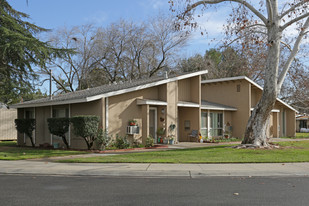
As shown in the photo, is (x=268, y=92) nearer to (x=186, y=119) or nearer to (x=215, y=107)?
(x=186, y=119)

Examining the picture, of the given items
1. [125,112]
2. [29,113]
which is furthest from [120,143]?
[29,113]

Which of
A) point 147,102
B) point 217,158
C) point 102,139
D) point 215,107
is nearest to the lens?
point 217,158

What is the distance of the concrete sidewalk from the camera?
984 centimetres

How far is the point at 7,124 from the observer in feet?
82.6

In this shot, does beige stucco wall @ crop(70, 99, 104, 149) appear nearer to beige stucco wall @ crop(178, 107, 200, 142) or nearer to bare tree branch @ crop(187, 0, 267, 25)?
bare tree branch @ crop(187, 0, 267, 25)

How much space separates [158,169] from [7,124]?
18.8 meters

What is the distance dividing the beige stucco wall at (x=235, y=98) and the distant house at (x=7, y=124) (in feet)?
51.6

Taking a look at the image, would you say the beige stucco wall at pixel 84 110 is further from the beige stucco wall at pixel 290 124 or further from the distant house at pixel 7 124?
the beige stucco wall at pixel 290 124

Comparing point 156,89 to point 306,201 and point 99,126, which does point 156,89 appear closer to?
point 99,126

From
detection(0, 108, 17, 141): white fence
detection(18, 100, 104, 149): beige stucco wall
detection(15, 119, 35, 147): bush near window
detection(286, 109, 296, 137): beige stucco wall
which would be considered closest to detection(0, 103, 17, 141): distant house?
detection(0, 108, 17, 141): white fence

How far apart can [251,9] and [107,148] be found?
9.82 m

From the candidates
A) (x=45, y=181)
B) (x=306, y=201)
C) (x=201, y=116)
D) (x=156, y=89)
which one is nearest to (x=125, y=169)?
(x=45, y=181)

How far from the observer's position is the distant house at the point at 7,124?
81.7ft

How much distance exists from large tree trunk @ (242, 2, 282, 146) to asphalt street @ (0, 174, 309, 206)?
765 cm
